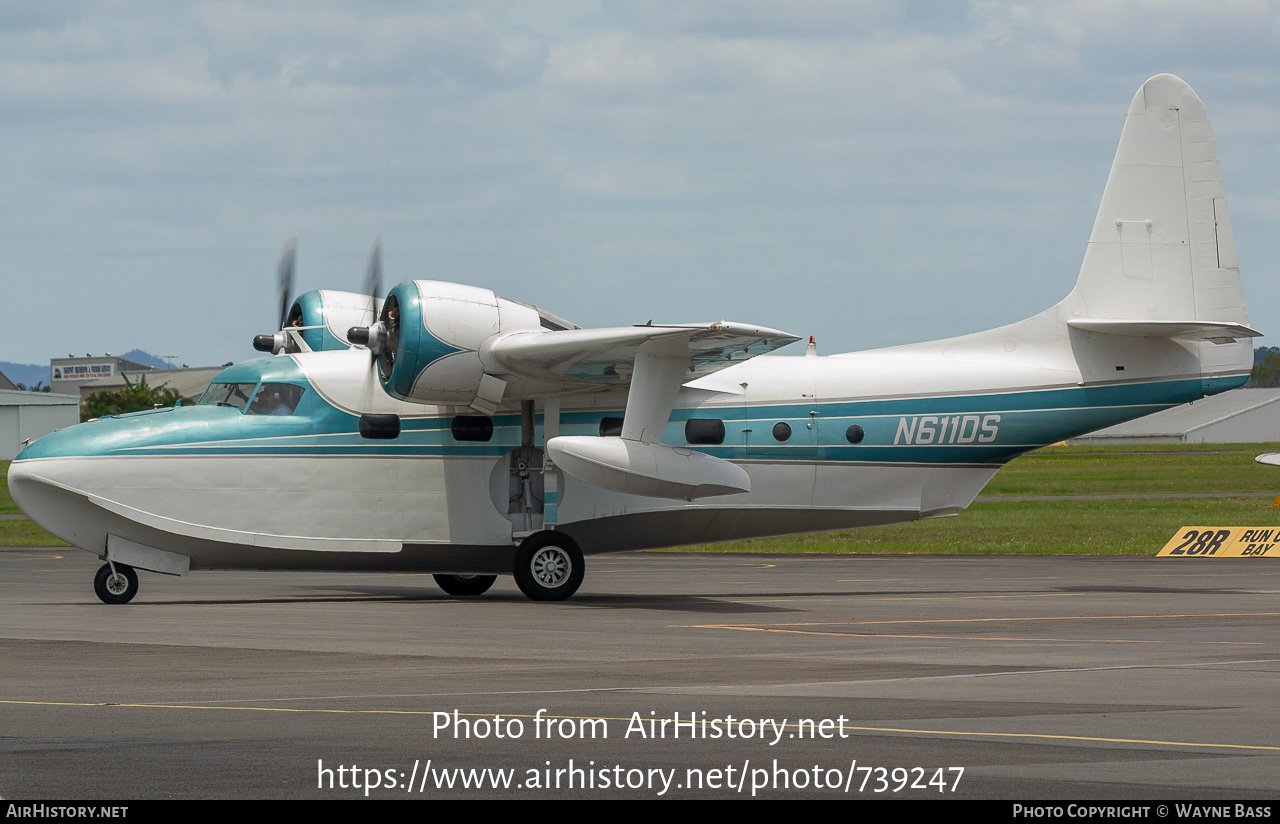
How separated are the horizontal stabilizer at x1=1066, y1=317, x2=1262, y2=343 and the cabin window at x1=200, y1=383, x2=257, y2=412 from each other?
12789 millimetres

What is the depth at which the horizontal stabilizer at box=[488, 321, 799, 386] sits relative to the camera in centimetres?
1691

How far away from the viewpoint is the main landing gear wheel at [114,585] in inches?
727

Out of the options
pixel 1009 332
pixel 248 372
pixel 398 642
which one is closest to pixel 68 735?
pixel 398 642

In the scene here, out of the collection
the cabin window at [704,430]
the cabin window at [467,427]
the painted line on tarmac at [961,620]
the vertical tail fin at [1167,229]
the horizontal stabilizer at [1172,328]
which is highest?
the vertical tail fin at [1167,229]

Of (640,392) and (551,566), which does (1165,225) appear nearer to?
(640,392)

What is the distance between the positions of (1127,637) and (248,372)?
41.3 feet

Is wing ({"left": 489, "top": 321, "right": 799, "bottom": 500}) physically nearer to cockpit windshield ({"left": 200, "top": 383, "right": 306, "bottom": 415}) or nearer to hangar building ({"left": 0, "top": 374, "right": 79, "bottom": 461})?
cockpit windshield ({"left": 200, "top": 383, "right": 306, "bottom": 415})

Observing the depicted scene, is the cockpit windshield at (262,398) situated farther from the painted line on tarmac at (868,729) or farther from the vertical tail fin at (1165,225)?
the vertical tail fin at (1165,225)

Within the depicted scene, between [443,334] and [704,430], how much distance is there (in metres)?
4.38

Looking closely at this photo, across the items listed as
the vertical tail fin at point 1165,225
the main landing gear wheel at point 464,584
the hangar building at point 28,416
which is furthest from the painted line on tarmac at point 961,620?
the hangar building at point 28,416

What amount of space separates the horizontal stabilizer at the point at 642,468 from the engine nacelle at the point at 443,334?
158 cm

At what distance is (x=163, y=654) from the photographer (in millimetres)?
12688

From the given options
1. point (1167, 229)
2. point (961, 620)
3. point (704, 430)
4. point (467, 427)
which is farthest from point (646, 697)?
point (1167, 229)
